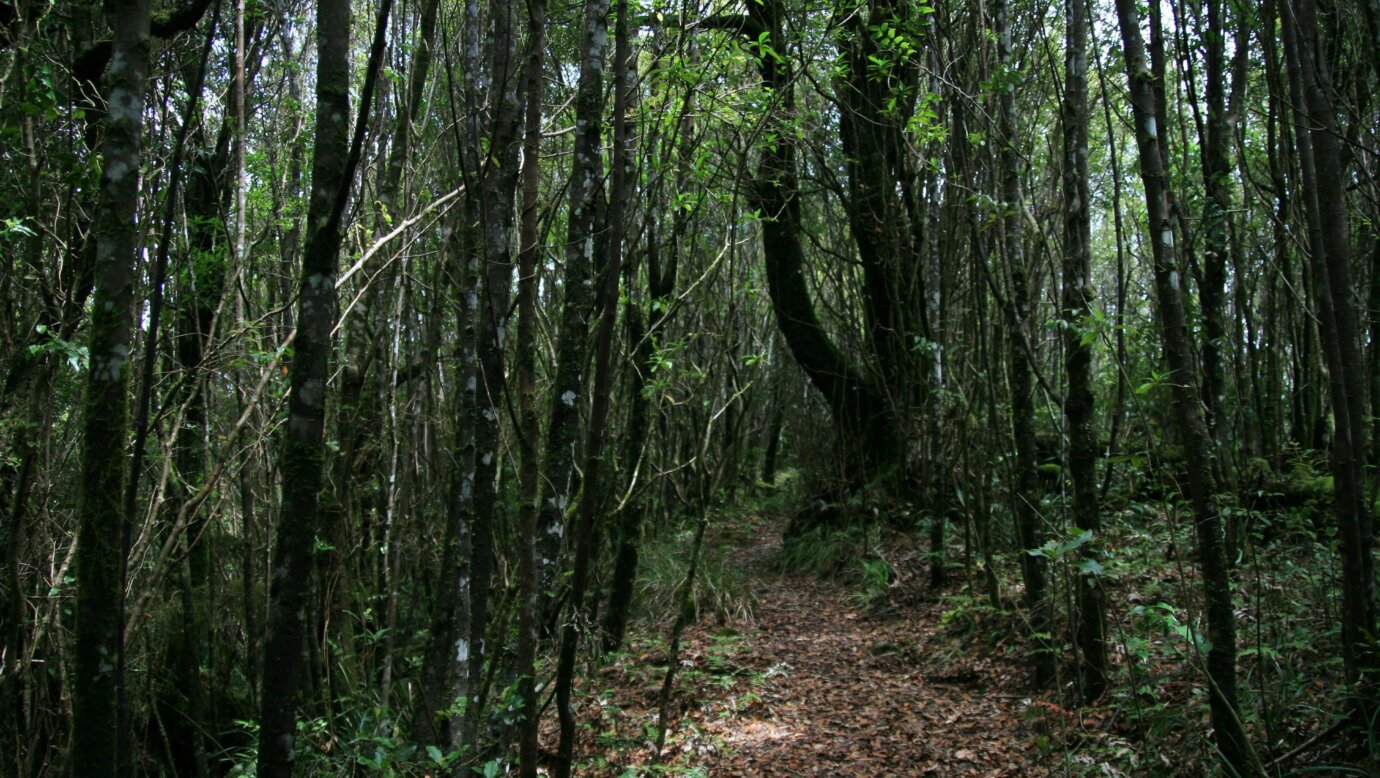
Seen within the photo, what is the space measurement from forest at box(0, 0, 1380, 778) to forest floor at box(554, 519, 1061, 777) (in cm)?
4

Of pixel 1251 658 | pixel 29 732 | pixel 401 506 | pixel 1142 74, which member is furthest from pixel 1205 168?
pixel 29 732

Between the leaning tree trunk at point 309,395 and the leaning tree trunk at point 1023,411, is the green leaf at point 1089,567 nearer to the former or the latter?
the leaning tree trunk at point 1023,411

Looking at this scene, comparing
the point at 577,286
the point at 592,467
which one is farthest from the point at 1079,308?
the point at 592,467

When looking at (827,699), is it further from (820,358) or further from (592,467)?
(820,358)

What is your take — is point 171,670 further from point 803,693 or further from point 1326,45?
point 1326,45

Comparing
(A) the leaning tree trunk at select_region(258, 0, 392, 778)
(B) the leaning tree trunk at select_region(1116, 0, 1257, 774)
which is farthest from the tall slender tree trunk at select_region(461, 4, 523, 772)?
(B) the leaning tree trunk at select_region(1116, 0, 1257, 774)

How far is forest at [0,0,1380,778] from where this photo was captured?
365 cm

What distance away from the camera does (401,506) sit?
307 inches

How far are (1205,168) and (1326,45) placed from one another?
3.17 meters

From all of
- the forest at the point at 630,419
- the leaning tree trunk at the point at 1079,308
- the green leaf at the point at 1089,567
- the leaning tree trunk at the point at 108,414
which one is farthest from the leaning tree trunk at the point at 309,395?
the leaning tree trunk at the point at 1079,308

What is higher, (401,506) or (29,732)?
(401,506)

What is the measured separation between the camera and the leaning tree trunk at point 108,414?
2791 mm

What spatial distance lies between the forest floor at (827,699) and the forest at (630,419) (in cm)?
4

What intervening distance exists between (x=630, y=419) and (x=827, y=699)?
3.09m
